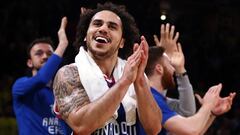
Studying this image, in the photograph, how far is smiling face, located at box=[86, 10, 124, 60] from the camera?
329 cm

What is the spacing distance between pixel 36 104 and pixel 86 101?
1.87m

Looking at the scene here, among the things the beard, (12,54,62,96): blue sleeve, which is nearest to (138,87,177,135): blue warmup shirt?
the beard

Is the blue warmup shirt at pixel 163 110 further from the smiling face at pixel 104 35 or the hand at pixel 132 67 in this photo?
the hand at pixel 132 67

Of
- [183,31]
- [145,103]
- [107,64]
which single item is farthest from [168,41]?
[183,31]

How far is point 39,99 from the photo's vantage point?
16.4 ft

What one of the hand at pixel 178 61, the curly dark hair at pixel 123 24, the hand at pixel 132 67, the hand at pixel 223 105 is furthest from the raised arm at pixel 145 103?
the hand at pixel 178 61

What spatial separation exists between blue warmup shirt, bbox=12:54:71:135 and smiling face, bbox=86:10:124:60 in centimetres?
141

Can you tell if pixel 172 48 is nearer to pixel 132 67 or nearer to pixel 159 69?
pixel 159 69

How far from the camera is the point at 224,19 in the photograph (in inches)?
401

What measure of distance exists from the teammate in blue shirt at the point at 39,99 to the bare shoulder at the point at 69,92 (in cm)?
148

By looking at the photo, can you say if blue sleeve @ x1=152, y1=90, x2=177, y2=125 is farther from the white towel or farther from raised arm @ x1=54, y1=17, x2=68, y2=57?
raised arm @ x1=54, y1=17, x2=68, y2=57

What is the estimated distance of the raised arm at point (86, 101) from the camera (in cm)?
299

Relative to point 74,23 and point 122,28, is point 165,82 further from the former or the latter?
point 74,23

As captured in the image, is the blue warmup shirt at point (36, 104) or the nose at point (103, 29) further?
the blue warmup shirt at point (36, 104)
